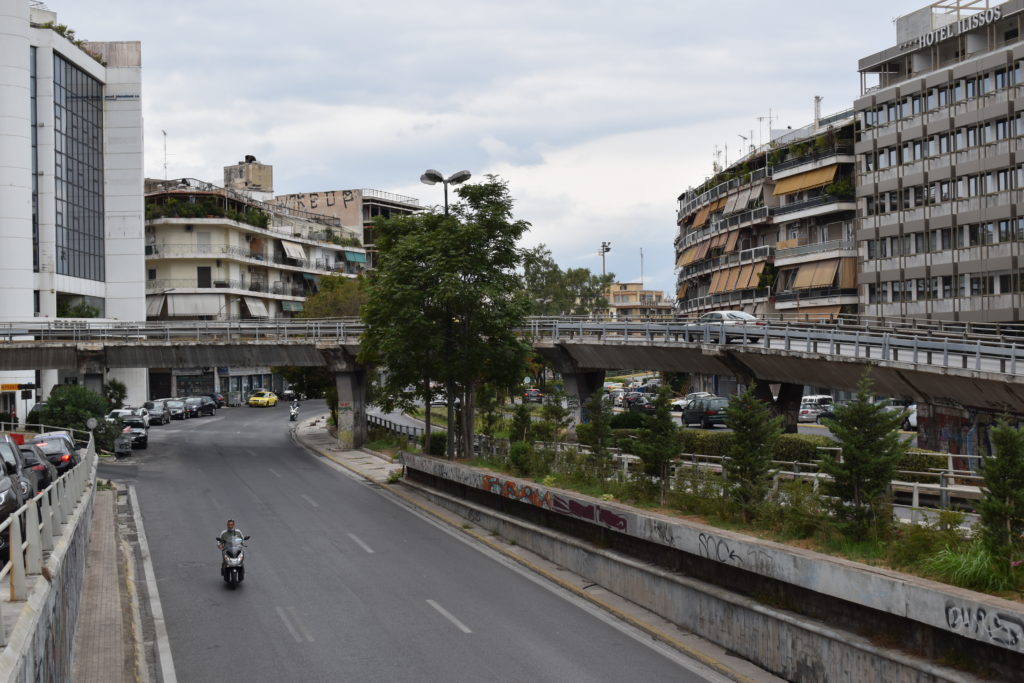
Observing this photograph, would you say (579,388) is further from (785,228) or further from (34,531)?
(34,531)

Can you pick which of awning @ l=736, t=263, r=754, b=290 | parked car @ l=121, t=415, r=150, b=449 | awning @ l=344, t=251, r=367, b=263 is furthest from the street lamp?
awning @ l=344, t=251, r=367, b=263

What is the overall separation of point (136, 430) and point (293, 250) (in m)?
49.0

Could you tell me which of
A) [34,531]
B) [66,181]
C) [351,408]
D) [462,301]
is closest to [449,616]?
[34,531]

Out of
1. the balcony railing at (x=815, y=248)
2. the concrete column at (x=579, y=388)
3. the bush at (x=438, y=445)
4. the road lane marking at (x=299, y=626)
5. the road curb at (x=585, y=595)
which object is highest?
the balcony railing at (x=815, y=248)

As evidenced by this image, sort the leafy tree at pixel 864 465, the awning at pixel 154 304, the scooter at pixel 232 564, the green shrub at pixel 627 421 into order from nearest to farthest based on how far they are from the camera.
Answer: the leafy tree at pixel 864 465, the scooter at pixel 232 564, the green shrub at pixel 627 421, the awning at pixel 154 304

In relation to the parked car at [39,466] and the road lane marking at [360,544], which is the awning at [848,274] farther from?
the parked car at [39,466]

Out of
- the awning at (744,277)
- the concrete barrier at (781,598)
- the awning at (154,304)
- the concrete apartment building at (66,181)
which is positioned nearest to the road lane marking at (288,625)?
the concrete barrier at (781,598)

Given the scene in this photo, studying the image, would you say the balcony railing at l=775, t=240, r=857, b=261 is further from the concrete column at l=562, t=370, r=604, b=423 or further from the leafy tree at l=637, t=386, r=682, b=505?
the leafy tree at l=637, t=386, r=682, b=505

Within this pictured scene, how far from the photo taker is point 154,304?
84.8m

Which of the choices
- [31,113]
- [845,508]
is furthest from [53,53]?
[845,508]

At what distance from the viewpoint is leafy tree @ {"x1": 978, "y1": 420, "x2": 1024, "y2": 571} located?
520 inches

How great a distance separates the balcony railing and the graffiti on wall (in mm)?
47393

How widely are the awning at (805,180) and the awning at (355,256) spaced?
55.2 metres

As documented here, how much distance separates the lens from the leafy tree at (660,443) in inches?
852
